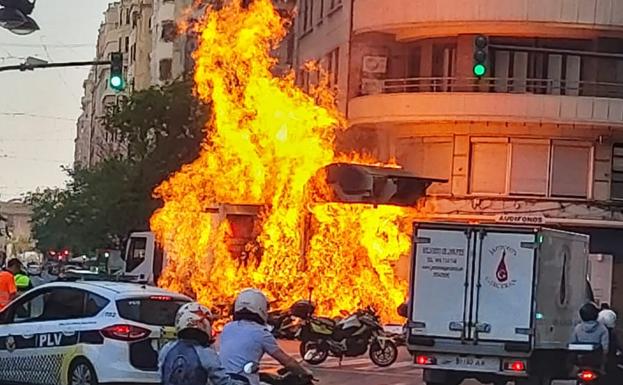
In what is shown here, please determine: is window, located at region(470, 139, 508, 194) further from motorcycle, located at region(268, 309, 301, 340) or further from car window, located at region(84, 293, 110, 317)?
car window, located at region(84, 293, 110, 317)

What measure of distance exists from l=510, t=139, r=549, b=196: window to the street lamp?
24.8 m

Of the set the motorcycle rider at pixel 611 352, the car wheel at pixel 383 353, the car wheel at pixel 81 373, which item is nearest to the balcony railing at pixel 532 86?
the car wheel at pixel 383 353

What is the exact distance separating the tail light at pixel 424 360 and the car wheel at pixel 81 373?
5125 millimetres

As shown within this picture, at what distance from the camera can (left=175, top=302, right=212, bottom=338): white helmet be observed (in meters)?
8.29

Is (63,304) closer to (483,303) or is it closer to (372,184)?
(483,303)

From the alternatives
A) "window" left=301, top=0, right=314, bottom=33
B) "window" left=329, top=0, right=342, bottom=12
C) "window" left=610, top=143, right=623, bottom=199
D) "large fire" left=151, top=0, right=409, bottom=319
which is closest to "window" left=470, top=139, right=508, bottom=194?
"large fire" left=151, top=0, right=409, bottom=319

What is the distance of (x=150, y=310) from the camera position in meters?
16.7

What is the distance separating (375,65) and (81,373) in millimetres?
23057

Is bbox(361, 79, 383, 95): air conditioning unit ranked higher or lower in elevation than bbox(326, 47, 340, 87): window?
lower

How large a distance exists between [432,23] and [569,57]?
12.4 feet

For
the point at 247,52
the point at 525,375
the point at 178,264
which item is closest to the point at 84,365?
the point at 525,375

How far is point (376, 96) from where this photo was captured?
37094 millimetres

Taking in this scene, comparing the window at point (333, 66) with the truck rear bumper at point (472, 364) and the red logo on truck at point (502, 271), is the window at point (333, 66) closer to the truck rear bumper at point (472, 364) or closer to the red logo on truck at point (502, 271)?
the red logo on truck at point (502, 271)

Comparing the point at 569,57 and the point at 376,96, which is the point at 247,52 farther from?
the point at 569,57
